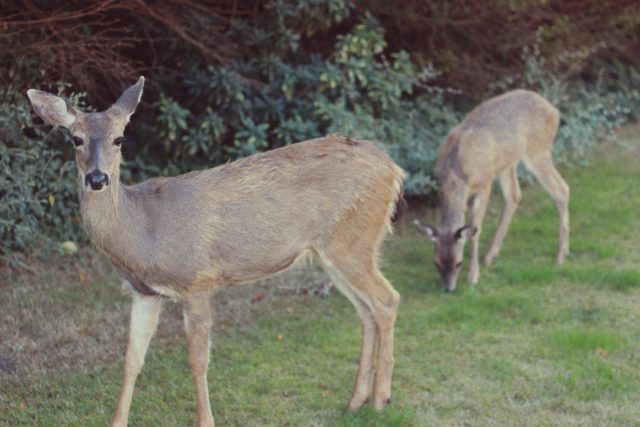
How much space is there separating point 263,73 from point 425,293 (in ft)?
9.58

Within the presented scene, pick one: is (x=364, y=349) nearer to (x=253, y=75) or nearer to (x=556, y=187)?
(x=556, y=187)

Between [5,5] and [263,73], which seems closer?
[5,5]

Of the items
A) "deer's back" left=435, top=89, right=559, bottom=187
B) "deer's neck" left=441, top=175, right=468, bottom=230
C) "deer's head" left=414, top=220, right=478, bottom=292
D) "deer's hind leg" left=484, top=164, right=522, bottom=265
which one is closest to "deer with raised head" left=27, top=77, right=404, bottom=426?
"deer's head" left=414, top=220, right=478, bottom=292

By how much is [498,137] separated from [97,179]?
4.87m

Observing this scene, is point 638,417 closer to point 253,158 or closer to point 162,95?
Result: point 253,158

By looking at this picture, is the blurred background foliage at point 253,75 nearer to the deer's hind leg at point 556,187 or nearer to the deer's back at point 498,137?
the deer's back at point 498,137

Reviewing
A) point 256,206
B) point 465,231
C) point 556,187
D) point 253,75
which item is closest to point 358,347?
point 256,206

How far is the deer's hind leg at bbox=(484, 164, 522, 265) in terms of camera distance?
8.51 meters

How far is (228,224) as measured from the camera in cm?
515

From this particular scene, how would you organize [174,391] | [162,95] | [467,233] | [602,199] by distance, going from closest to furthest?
[174,391] < [467,233] < [162,95] < [602,199]

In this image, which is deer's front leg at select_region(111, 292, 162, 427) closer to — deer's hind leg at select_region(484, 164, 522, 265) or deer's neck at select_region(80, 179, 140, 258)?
deer's neck at select_region(80, 179, 140, 258)

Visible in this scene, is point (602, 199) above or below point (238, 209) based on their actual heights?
below

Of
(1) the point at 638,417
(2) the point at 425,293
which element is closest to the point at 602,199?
(2) the point at 425,293

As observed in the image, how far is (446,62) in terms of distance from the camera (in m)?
11.1
